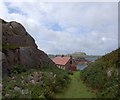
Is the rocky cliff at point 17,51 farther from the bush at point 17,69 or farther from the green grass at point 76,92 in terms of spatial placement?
the green grass at point 76,92

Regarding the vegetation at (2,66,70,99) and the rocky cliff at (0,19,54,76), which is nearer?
the vegetation at (2,66,70,99)

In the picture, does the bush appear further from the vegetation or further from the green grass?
the green grass

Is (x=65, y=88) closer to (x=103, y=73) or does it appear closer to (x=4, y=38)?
(x=103, y=73)

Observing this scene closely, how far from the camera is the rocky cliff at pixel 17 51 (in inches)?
1073

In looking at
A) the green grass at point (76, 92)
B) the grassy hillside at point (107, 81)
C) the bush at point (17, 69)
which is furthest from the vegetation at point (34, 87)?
the bush at point (17, 69)

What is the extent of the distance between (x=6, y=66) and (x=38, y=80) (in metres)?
6.31

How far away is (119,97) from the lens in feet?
48.9

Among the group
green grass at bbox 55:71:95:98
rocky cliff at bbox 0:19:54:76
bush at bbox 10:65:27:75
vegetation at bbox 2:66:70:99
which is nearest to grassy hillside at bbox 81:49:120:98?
green grass at bbox 55:71:95:98

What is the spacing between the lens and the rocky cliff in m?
27.3

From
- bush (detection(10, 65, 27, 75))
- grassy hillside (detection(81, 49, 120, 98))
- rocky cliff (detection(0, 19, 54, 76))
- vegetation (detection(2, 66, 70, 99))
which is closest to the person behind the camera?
vegetation (detection(2, 66, 70, 99))

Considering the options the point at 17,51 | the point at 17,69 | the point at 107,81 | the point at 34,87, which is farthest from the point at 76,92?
the point at 17,51

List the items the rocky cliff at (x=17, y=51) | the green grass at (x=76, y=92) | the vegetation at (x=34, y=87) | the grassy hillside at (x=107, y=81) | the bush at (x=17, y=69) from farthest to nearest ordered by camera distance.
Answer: the rocky cliff at (x=17, y=51)
the bush at (x=17, y=69)
the green grass at (x=76, y=92)
the grassy hillside at (x=107, y=81)
the vegetation at (x=34, y=87)

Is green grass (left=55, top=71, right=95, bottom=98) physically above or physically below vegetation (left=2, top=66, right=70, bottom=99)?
below

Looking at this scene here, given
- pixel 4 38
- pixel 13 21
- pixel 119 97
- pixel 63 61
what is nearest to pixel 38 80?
pixel 119 97
